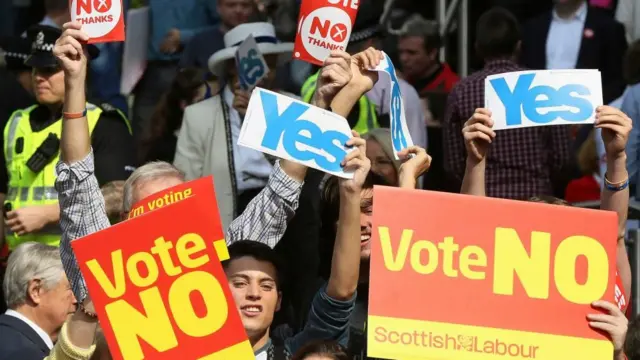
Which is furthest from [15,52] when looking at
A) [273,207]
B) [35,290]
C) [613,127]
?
[613,127]

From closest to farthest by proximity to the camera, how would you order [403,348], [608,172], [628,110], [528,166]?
1. [403,348]
2. [608,172]
3. [528,166]
4. [628,110]

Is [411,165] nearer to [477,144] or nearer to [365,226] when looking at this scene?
[477,144]

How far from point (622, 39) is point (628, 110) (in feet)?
4.10

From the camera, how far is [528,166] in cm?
822

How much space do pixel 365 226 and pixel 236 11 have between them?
157 inches

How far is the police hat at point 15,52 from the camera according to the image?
8.84 metres

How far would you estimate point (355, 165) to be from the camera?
5574 millimetres

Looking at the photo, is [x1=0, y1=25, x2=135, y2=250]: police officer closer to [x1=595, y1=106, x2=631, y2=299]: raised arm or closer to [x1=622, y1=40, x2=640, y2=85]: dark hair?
[x1=595, y1=106, x2=631, y2=299]: raised arm

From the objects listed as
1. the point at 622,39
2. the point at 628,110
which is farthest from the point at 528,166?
the point at 622,39

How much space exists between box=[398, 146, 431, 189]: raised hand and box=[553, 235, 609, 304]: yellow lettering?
765 millimetres

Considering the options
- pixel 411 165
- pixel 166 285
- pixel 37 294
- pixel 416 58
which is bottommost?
pixel 37 294

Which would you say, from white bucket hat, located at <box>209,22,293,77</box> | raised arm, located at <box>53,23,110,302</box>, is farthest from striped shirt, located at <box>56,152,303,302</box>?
white bucket hat, located at <box>209,22,293,77</box>

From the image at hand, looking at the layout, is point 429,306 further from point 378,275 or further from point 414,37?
point 414,37

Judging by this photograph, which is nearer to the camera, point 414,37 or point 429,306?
point 429,306
